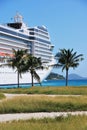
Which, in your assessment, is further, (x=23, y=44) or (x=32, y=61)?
(x=23, y=44)

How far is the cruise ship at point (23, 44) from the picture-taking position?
77731 mm

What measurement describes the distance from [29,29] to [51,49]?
11.6 metres

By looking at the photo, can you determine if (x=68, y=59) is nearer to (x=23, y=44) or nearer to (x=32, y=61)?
(x=32, y=61)

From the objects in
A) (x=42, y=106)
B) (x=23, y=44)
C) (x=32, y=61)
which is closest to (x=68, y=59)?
(x=32, y=61)

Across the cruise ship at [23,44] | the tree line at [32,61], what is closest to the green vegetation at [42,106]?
the tree line at [32,61]

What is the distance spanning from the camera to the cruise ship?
255 ft

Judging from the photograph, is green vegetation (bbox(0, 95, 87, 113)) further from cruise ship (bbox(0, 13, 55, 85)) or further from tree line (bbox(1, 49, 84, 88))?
cruise ship (bbox(0, 13, 55, 85))

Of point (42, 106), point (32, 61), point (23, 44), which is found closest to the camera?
point (42, 106)

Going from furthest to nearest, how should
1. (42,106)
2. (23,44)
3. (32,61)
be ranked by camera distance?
1. (23,44)
2. (32,61)
3. (42,106)

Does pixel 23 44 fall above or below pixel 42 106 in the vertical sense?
above

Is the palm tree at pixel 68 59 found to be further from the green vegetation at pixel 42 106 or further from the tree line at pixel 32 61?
the green vegetation at pixel 42 106

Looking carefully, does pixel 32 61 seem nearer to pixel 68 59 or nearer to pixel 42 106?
pixel 68 59

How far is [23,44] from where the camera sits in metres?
90.9

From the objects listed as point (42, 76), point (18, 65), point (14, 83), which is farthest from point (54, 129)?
point (42, 76)
